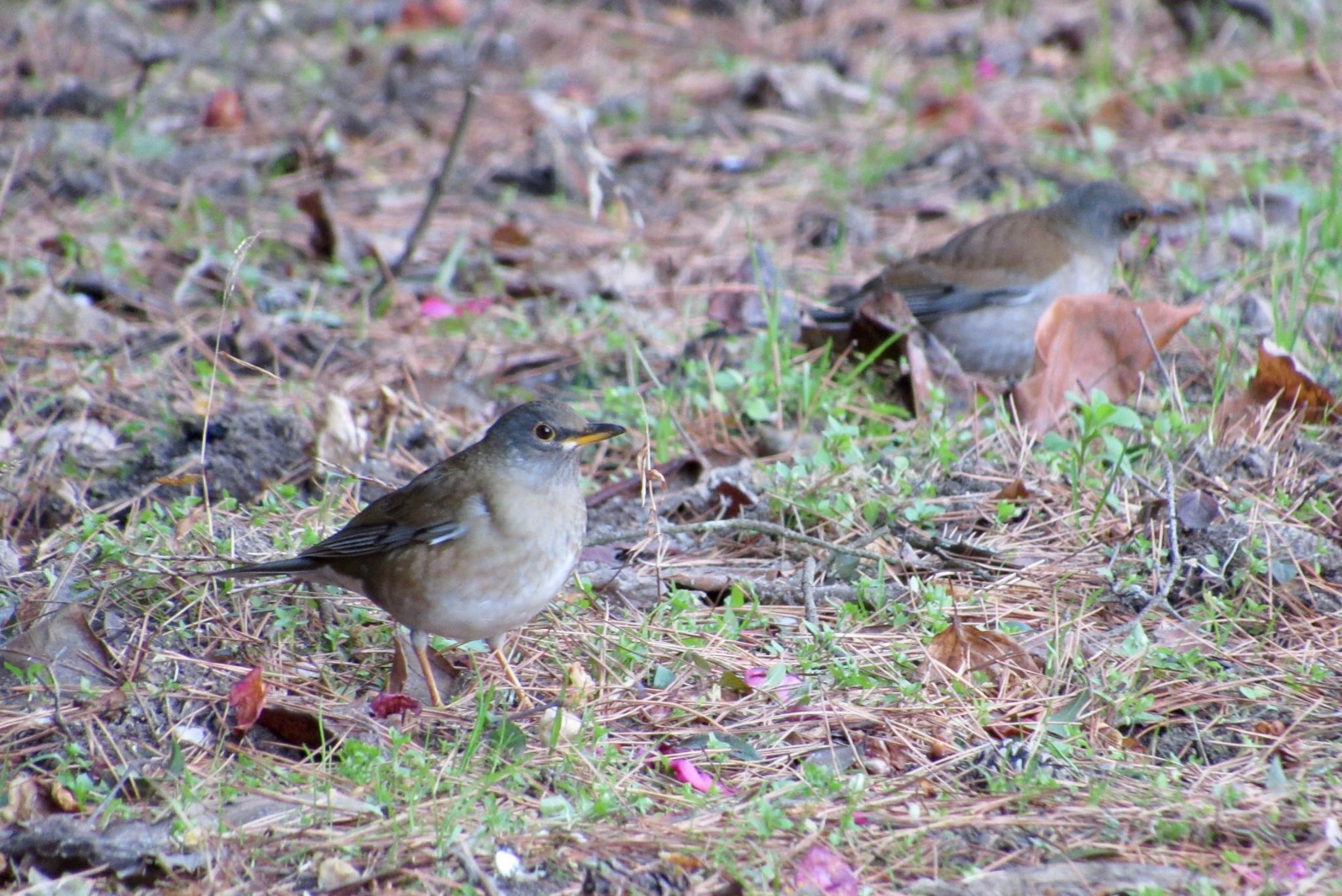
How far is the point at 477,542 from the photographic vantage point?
14.2ft

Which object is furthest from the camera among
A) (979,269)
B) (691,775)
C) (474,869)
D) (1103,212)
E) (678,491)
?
(1103,212)

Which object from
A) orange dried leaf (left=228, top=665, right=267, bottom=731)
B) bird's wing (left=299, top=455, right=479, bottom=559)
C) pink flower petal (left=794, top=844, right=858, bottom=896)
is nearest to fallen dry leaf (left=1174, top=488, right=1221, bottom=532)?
pink flower petal (left=794, top=844, right=858, bottom=896)

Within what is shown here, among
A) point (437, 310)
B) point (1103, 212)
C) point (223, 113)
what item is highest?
point (1103, 212)

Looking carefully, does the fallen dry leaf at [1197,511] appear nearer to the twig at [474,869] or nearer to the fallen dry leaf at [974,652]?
the fallen dry leaf at [974,652]

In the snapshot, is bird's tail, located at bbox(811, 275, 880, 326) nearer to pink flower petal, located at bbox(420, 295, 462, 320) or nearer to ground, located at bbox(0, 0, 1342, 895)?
ground, located at bbox(0, 0, 1342, 895)

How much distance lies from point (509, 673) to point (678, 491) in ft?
4.59

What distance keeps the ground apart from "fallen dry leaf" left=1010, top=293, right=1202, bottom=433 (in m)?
0.21

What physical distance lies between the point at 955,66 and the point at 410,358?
5.94 metres

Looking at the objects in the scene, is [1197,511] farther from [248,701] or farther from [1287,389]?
[248,701]

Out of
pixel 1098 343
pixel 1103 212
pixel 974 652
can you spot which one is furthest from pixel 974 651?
pixel 1103 212

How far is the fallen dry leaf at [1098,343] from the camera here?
19.1 ft

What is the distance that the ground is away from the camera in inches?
135

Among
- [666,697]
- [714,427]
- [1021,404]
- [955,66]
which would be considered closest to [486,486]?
[666,697]

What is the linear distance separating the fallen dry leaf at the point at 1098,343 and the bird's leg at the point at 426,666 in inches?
104
